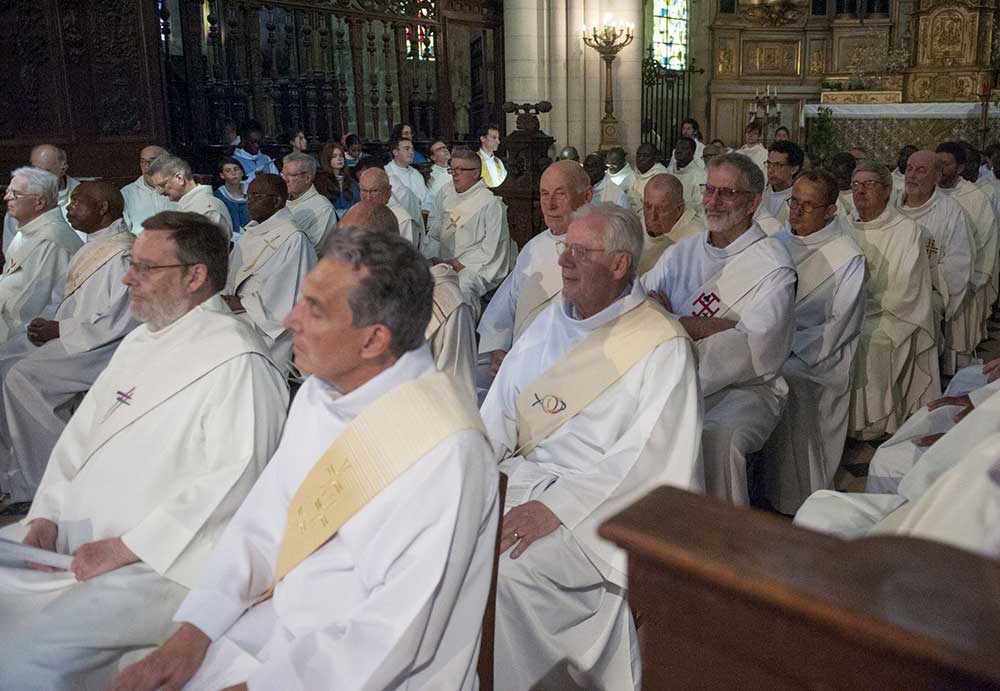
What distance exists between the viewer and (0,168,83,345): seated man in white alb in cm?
535

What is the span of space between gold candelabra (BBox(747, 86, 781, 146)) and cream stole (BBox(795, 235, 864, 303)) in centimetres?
1145

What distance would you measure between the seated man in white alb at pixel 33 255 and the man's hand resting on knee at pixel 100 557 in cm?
329

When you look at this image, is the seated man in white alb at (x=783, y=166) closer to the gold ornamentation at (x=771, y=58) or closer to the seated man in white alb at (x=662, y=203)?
the seated man in white alb at (x=662, y=203)

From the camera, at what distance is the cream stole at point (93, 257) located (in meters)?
4.91

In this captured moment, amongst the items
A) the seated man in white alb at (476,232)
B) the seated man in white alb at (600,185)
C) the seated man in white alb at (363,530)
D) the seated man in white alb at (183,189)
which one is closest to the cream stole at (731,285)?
the seated man in white alb at (363,530)

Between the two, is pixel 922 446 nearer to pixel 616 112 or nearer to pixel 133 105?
pixel 133 105

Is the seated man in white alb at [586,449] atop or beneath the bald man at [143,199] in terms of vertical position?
beneath

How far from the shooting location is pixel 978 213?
792cm

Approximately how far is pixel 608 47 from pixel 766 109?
4.38 meters

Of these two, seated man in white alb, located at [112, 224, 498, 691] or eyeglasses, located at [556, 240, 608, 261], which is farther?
eyeglasses, located at [556, 240, 608, 261]

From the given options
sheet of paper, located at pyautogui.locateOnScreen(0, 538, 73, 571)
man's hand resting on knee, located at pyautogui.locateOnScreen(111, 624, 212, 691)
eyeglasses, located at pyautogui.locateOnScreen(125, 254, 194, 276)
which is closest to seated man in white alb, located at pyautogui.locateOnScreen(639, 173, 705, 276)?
eyeglasses, located at pyautogui.locateOnScreen(125, 254, 194, 276)

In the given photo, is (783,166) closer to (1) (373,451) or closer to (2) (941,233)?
(2) (941,233)

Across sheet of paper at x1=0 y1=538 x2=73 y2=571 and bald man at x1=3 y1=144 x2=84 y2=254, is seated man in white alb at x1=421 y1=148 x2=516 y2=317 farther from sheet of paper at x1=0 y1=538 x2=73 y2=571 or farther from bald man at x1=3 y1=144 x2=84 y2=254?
sheet of paper at x1=0 y1=538 x2=73 y2=571

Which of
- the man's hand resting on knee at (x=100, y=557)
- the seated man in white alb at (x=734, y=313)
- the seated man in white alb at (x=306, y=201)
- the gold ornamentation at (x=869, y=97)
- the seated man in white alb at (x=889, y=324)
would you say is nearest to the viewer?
the man's hand resting on knee at (x=100, y=557)
